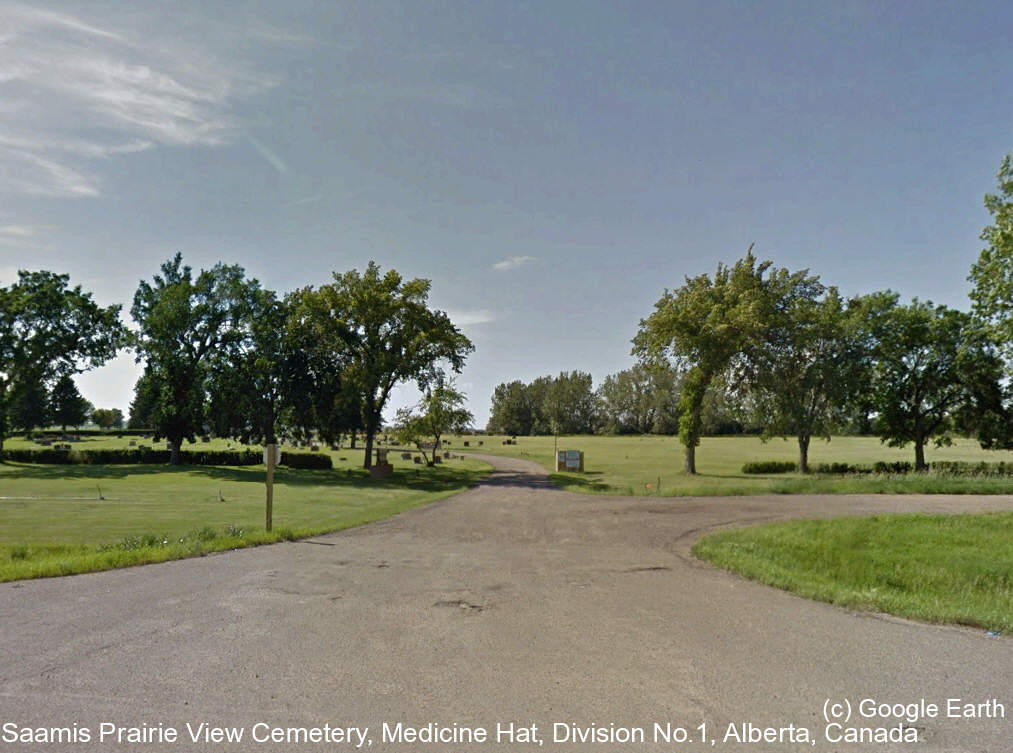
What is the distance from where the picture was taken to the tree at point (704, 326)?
43.9 metres

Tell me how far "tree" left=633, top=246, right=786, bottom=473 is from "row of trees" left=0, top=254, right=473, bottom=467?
15.9 metres

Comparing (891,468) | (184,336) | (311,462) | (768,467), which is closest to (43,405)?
(184,336)

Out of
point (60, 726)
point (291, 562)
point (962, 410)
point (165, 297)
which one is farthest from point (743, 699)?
point (165, 297)

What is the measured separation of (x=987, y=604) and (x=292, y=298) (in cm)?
5226

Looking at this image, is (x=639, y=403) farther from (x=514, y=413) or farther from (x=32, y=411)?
(x=32, y=411)

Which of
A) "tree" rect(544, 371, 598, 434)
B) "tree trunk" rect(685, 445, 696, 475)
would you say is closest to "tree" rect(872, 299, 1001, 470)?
"tree trunk" rect(685, 445, 696, 475)

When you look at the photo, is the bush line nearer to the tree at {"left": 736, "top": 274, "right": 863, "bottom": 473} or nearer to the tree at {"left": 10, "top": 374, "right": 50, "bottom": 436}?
the tree at {"left": 736, "top": 274, "right": 863, "bottom": 473}

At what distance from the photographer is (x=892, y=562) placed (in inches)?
522

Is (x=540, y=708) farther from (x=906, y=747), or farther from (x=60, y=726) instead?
(x=60, y=726)

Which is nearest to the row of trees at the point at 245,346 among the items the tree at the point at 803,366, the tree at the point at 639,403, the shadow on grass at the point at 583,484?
the shadow on grass at the point at 583,484

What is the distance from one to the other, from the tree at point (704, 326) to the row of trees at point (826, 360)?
0.09 metres

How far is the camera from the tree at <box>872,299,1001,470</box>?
4569 centimetres

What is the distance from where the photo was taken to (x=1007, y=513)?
20359 mm

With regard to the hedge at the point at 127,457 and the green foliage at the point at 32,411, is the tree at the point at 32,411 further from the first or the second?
the hedge at the point at 127,457
